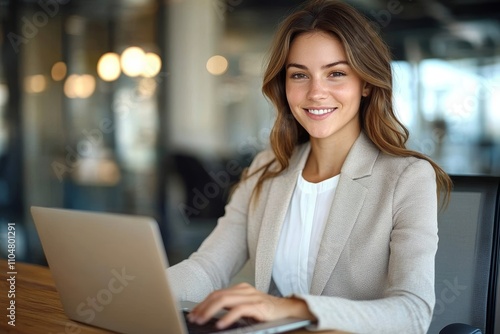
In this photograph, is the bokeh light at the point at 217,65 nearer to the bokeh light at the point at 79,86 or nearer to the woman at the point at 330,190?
the bokeh light at the point at 79,86

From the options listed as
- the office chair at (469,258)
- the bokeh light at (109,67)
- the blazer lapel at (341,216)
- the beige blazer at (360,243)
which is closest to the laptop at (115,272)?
the beige blazer at (360,243)

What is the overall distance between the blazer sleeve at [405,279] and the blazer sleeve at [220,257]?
20.6 inches

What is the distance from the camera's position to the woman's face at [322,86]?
1900 millimetres

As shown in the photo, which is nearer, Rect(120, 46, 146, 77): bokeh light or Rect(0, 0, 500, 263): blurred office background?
Rect(0, 0, 500, 263): blurred office background

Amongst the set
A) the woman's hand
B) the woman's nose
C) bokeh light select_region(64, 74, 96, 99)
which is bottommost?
the woman's hand

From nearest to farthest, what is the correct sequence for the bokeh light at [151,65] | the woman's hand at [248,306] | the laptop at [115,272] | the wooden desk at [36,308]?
the laptop at [115,272] → the woman's hand at [248,306] → the wooden desk at [36,308] → the bokeh light at [151,65]

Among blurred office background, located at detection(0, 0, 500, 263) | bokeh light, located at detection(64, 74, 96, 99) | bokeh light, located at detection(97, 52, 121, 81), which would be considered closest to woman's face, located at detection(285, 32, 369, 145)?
blurred office background, located at detection(0, 0, 500, 263)

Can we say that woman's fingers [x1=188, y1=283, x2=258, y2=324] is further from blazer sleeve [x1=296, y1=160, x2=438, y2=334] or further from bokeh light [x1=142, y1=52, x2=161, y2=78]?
bokeh light [x1=142, y1=52, x2=161, y2=78]

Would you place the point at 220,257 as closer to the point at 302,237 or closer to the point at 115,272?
the point at 302,237

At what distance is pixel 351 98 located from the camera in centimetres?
193

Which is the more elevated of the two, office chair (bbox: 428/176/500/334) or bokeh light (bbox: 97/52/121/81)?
bokeh light (bbox: 97/52/121/81)

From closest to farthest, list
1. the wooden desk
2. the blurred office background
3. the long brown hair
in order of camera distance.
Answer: the wooden desk, the long brown hair, the blurred office background

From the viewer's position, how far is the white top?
6.35 ft

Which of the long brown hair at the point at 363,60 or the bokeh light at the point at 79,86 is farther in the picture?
the bokeh light at the point at 79,86
